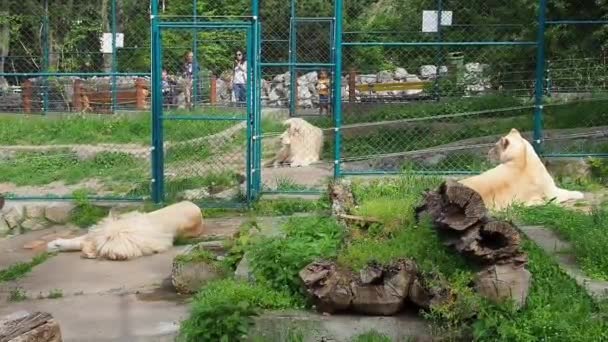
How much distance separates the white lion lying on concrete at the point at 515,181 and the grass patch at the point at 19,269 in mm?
4045

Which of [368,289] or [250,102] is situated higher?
[250,102]

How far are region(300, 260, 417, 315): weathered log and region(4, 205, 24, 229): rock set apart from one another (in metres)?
5.75

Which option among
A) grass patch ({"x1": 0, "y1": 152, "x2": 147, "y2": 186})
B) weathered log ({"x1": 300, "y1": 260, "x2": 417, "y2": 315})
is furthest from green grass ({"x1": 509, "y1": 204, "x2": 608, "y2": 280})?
grass patch ({"x1": 0, "y1": 152, "x2": 147, "y2": 186})

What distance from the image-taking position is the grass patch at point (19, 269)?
7.75m

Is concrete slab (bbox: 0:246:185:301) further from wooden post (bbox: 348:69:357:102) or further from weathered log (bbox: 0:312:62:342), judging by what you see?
wooden post (bbox: 348:69:357:102)

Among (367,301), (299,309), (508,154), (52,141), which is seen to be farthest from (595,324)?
(52,141)

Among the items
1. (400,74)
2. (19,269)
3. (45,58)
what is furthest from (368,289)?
(45,58)

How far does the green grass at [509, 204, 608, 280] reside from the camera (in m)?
5.80

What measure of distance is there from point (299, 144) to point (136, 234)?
4283mm

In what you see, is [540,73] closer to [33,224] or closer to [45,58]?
[33,224]

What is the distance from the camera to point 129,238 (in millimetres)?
8477

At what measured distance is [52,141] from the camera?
15.4 metres

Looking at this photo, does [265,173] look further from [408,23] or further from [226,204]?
[408,23]

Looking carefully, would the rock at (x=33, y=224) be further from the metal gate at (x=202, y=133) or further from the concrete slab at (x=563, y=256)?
the concrete slab at (x=563, y=256)
